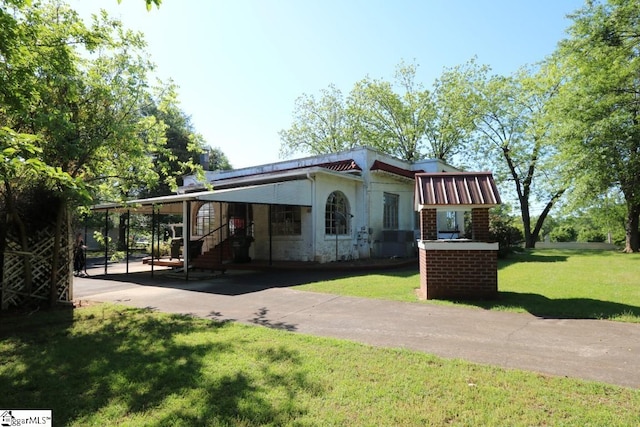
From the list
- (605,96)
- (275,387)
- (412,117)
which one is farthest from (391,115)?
(275,387)

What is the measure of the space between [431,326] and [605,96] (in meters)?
16.5

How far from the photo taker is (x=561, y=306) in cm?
717

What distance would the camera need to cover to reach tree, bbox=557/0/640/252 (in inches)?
627

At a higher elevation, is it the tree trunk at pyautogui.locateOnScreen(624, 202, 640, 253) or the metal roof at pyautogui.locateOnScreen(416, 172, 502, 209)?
the metal roof at pyautogui.locateOnScreen(416, 172, 502, 209)

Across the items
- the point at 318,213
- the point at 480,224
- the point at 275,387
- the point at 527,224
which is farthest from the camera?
the point at 527,224

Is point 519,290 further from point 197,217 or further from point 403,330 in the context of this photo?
point 197,217

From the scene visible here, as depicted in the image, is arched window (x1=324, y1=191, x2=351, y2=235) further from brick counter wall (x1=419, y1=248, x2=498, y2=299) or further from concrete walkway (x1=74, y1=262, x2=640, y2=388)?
brick counter wall (x1=419, y1=248, x2=498, y2=299)

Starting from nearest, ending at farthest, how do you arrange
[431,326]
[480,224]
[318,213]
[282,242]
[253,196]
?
[431,326] < [480,224] < [253,196] < [318,213] < [282,242]

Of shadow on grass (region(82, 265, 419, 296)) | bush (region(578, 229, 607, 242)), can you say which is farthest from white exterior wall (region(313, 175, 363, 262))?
bush (region(578, 229, 607, 242))

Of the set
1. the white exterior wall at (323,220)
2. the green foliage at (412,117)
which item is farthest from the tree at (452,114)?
the white exterior wall at (323,220)

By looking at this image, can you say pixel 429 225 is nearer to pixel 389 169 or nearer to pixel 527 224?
pixel 389 169

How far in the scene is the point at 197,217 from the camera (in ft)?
59.6

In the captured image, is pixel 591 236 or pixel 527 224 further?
pixel 591 236

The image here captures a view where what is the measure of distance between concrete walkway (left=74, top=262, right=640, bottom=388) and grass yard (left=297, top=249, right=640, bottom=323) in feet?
1.91
